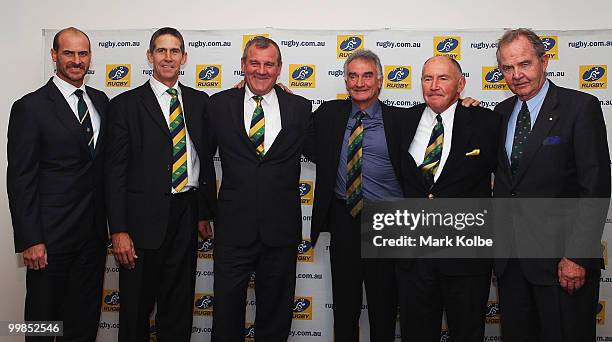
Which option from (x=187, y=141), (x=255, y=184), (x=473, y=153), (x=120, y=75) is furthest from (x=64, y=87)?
(x=473, y=153)

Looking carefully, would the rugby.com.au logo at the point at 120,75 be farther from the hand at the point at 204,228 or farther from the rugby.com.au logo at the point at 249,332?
the rugby.com.au logo at the point at 249,332

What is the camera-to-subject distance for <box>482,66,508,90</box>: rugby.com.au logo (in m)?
3.48

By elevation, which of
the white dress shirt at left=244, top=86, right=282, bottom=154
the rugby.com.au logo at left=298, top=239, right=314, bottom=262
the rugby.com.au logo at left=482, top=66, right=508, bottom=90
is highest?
the rugby.com.au logo at left=482, top=66, right=508, bottom=90

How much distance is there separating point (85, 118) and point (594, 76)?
127 inches

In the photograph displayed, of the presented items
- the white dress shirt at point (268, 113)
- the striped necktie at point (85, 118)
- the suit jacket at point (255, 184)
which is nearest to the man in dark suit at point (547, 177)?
the suit jacket at point (255, 184)

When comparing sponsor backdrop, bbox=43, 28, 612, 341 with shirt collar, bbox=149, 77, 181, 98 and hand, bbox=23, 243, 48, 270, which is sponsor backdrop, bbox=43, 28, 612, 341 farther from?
hand, bbox=23, 243, 48, 270

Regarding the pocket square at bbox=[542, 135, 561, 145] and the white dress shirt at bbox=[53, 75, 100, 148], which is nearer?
the pocket square at bbox=[542, 135, 561, 145]

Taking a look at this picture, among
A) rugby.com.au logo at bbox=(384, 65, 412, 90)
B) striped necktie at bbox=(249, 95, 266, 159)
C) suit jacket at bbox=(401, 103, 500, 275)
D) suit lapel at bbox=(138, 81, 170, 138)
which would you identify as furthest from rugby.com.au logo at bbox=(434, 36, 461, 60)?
suit lapel at bbox=(138, 81, 170, 138)

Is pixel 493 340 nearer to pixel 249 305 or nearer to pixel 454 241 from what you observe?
pixel 454 241

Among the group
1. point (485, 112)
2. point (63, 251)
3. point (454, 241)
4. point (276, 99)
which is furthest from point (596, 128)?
point (63, 251)

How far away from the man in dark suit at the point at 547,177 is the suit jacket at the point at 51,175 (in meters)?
2.16

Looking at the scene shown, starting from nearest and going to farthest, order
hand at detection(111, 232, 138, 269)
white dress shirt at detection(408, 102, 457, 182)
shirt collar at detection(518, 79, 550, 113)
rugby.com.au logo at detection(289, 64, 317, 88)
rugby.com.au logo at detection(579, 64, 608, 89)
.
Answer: shirt collar at detection(518, 79, 550, 113), white dress shirt at detection(408, 102, 457, 182), hand at detection(111, 232, 138, 269), rugby.com.au logo at detection(579, 64, 608, 89), rugby.com.au logo at detection(289, 64, 317, 88)

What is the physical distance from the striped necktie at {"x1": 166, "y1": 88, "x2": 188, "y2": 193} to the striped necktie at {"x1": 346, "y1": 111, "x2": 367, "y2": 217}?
0.91 meters

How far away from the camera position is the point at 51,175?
8.74 feet
